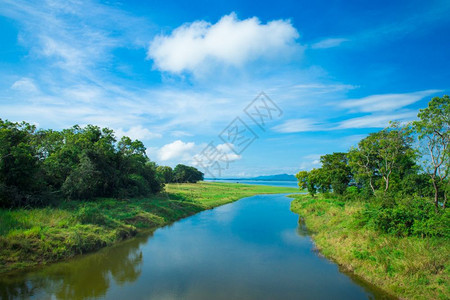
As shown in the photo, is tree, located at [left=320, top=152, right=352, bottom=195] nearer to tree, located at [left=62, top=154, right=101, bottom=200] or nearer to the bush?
the bush

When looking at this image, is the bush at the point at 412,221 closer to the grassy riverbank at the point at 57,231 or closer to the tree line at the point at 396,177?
the tree line at the point at 396,177

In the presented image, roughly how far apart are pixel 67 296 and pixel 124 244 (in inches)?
321

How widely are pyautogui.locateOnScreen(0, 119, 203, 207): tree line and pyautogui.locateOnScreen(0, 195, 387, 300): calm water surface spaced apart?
28.4 feet

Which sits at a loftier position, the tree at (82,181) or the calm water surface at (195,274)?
the tree at (82,181)

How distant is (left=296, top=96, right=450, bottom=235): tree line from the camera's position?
13.8 m

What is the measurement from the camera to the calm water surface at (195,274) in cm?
1051

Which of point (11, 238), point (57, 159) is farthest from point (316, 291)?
point (57, 159)

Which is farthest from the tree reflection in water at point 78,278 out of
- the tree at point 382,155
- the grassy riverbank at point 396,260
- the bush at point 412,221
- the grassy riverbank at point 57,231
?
the tree at point 382,155

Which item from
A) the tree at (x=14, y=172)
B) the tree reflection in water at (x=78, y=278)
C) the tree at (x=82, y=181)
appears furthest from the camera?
the tree at (x=82, y=181)

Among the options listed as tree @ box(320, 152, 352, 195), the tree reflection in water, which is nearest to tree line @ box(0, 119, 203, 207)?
the tree reflection in water

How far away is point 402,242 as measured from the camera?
12164 mm

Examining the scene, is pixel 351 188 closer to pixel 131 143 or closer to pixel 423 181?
pixel 423 181

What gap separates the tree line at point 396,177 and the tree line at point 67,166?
78.0 feet

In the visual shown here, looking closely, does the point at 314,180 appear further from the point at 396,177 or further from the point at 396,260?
the point at 396,260
